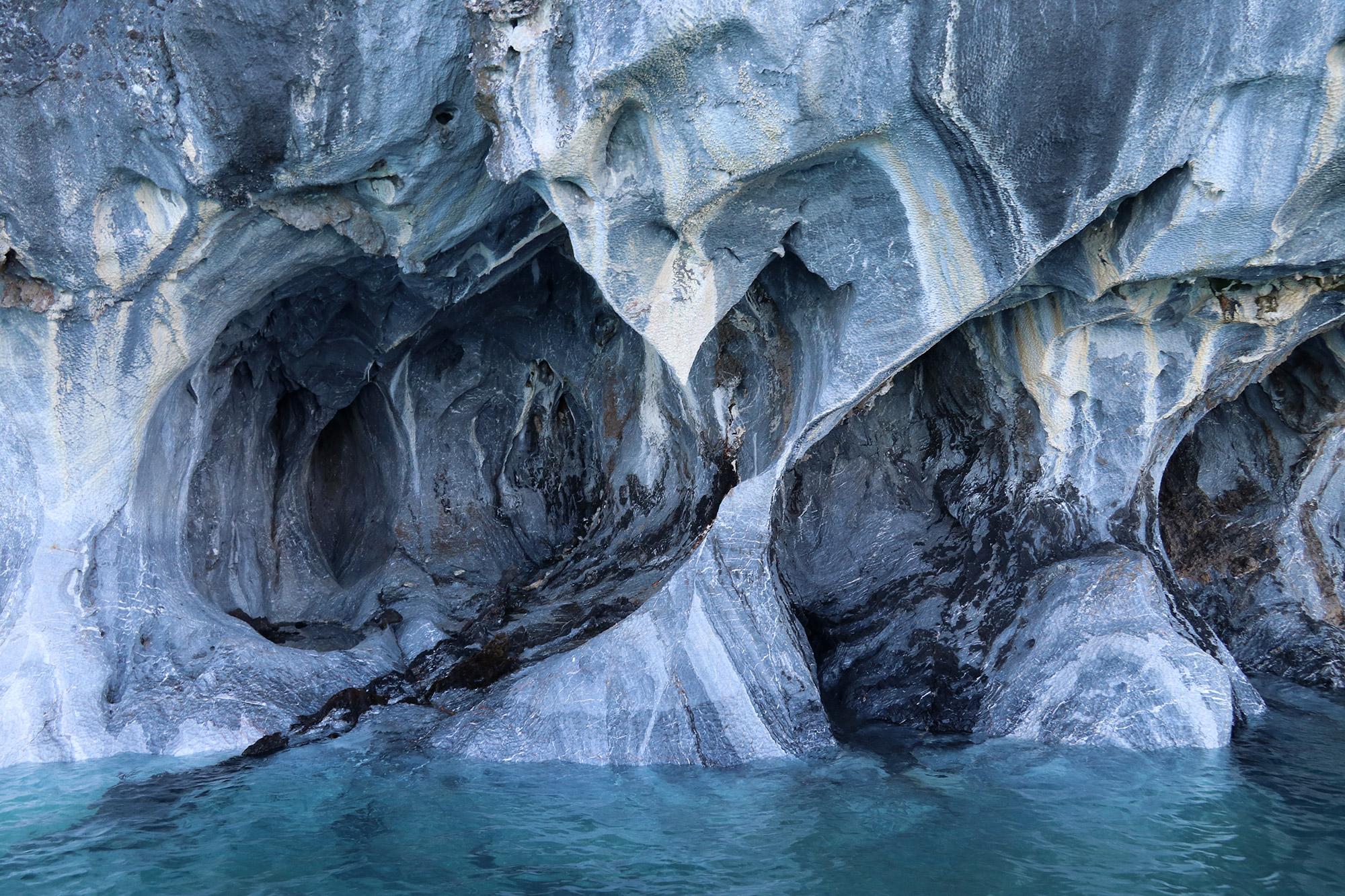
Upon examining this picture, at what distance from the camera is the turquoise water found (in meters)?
4.14

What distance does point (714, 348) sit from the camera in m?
7.64

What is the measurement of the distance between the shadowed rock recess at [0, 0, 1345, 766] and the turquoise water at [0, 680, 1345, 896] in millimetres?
371

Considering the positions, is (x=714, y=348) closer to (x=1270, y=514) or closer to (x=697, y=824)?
(x=697, y=824)

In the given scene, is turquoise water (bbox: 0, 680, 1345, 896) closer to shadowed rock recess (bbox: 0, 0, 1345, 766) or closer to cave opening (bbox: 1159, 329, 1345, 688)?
shadowed rock recess (bbox: 0, 0, 1345, 766)

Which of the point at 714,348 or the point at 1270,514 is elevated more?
the point at 714,348

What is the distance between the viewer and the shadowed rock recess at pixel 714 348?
489 centimetres

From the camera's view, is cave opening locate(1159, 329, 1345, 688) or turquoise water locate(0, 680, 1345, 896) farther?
cave opening locate(1159, 329, 1345, 688)

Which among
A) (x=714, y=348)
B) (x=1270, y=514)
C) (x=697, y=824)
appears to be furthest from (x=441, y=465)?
(x=1270, y=514)

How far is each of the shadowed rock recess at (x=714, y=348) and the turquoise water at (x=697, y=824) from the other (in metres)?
0.37

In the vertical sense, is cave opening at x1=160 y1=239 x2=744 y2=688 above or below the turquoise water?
above

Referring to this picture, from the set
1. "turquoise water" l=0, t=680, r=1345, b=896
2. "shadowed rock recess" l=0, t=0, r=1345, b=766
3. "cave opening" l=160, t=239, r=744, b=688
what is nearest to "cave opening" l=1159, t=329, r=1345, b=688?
"shadowed rock recess" l=0, t=0, r=1345, b=766

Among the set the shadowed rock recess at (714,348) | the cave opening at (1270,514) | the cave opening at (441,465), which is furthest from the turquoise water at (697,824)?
the cave opening at (1270,514)

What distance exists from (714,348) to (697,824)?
12.7ft

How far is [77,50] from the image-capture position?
5074 mm
